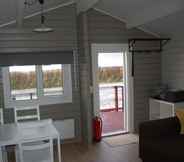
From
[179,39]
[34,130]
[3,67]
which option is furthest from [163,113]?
[3,67]

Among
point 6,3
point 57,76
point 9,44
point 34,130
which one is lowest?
point 34,130

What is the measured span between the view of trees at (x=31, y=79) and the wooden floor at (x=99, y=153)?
1295 millimetres

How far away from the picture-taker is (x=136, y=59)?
17.5 ft

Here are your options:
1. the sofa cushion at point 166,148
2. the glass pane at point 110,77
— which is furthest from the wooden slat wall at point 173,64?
the sofa cushion at point 166,148

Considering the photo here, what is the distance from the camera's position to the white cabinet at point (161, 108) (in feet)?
14.8

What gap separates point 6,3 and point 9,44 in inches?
55.7

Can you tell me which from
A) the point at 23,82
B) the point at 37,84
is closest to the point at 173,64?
the point at 37,84

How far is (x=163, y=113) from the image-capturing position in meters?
4.89

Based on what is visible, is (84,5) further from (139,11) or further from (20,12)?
(20,12)

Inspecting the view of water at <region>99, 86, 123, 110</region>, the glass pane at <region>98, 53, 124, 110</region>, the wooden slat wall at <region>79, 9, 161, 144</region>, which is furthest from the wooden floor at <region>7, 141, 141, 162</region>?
the view of water at <region>99, 86, 123, 110</region>

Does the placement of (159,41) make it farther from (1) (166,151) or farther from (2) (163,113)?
(1) (166,151)

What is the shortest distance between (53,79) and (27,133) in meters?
2.04

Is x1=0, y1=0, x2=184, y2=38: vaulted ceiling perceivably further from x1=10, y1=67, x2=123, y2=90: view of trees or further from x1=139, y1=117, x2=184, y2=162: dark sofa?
x1=139, y1=117, x2=184, y2=162: dark sofa

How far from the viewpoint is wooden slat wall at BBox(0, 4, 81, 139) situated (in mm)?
4555
